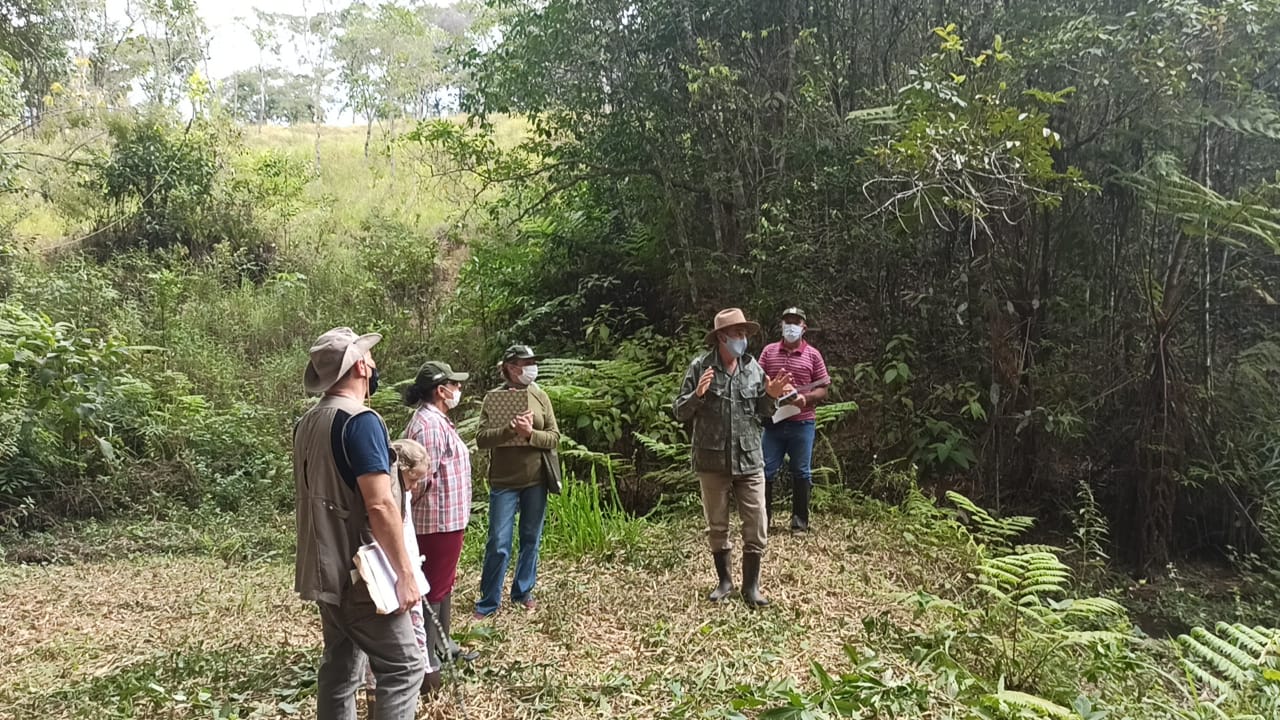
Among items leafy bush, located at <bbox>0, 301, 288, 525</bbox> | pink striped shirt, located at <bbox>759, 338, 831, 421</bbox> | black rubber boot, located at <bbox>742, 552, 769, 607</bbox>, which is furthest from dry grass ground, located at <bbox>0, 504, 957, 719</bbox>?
leafy bush, located at <bbox>0, 301, 288, 525</bbox>

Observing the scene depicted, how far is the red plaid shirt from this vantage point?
362 cm

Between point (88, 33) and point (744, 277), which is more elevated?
point (88, 33)

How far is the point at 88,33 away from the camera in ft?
57.7

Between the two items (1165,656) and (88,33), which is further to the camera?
(88,33)

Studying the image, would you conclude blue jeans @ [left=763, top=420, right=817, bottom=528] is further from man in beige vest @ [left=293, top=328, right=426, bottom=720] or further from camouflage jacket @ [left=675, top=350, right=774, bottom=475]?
man in beige vest @ [left=293, top=328, right=426, bottom=720]

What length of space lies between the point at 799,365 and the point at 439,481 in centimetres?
349

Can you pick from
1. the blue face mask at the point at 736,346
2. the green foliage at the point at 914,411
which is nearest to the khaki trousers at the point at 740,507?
the blue face mask at the point at 736,346

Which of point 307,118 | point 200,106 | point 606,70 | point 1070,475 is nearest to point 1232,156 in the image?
point 1070,475

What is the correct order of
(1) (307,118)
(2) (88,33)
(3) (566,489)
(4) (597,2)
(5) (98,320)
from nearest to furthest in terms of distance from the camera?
(3) (566,489) < (4) (597,2) < (5) (98,320) < (2) (88,33) < (1) (307,118)

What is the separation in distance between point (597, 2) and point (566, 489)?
5412mm

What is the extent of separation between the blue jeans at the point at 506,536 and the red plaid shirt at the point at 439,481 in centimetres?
79

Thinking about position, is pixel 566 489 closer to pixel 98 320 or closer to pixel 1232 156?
pixel 1232 156

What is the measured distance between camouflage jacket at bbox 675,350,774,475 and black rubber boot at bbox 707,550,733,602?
1.85 feet

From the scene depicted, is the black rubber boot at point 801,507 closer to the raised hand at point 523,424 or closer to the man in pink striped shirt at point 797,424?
the man in pink striped shirt at point 797,424
